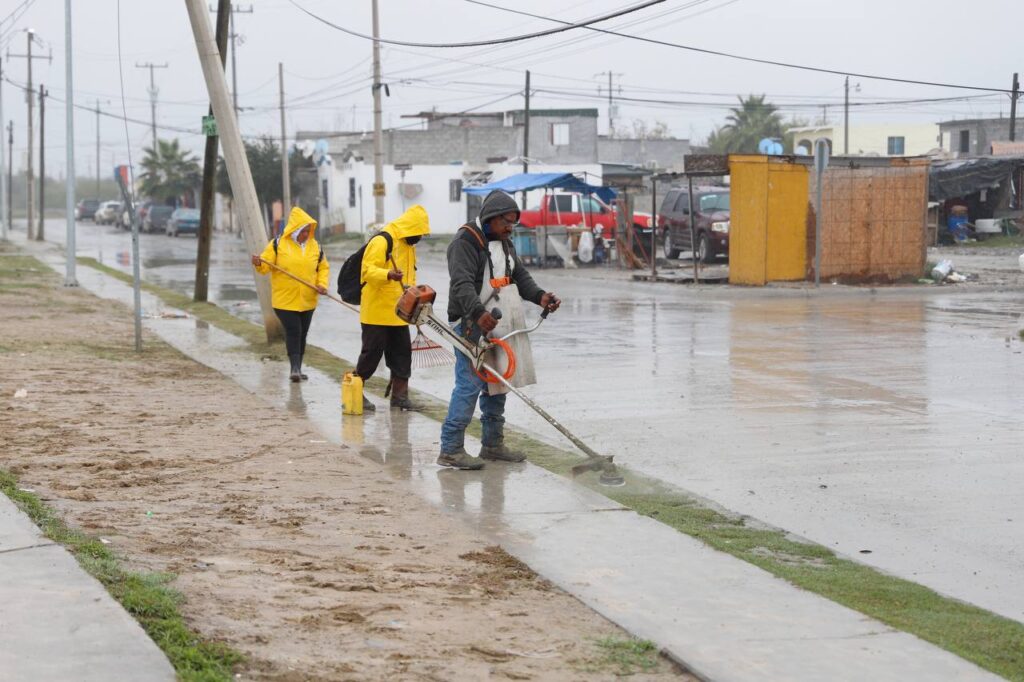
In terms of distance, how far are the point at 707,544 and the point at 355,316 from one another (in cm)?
1507

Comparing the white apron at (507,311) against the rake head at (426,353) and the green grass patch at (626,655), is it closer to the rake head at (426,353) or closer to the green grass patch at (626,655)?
the rake head at (426,353)

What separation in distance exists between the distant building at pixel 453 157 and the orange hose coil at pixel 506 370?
4174 cm

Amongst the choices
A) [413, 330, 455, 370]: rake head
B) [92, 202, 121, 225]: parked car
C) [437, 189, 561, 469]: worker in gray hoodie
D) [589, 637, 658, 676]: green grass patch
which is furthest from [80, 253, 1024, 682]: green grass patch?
[92, 202, 121, 225]: parked car

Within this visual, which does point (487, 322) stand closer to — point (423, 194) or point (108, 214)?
point (423, 194)

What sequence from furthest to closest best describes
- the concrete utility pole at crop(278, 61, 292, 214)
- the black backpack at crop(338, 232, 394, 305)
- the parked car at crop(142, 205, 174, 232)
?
the parked car at crop(142, 205, 174, 232)
the concrete utility pole at crop(278, 61, 292, 214)
the black backpack at crop(338, 232, 394, 305)

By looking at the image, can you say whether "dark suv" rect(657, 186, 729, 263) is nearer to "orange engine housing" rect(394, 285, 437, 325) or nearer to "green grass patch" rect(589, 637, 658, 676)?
"orange engine housing" rect(394, 285, 437, 325)

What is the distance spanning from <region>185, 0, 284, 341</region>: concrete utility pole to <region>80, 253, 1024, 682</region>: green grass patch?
294 inches

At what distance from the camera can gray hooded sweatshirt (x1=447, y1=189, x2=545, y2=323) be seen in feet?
27.3

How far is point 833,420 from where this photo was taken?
10.6 metres

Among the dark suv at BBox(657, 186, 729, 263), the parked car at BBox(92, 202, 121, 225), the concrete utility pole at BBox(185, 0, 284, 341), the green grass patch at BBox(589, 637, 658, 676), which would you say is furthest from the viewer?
the parked car at BBox(92, 202, 121, 225)

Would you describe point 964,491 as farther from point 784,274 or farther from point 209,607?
point 784,274

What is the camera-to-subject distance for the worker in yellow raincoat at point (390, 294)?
1043 centimetres

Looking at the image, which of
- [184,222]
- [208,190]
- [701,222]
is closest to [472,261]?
[208,190]

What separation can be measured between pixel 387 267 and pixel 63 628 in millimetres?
5913
